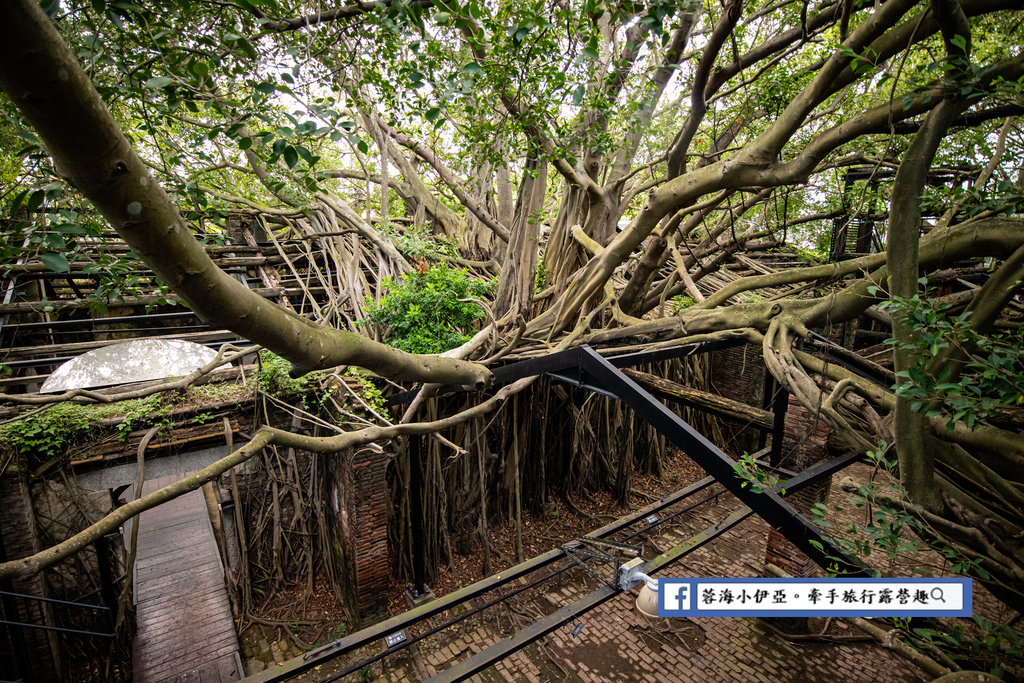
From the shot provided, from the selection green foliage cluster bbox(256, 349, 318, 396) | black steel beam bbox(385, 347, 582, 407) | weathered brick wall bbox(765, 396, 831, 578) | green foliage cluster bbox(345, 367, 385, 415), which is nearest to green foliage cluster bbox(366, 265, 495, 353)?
green foliage cluster bbox(345, 367, 385, 415)

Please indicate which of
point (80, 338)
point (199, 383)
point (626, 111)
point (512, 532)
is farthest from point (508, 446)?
point (80, 338)

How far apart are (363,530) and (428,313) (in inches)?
97.6

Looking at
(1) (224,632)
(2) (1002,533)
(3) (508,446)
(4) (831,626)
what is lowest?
(4) (831,626)

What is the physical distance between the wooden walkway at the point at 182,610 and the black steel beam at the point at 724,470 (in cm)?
498

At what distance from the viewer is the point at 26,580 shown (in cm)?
414

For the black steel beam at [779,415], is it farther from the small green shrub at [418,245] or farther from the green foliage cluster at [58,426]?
the green foliage cluster at [58,426]

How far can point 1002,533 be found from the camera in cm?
211

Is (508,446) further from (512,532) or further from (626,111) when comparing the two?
(626,111)

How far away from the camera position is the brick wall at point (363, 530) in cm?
504

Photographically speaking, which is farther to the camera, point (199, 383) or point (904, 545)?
point (199, 383)

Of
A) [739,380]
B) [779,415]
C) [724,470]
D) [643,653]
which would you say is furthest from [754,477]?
[739,380]

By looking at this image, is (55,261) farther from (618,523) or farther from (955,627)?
(618,523)

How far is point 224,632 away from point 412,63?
6.21 meters

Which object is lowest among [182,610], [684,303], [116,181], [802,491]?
[182,610]
